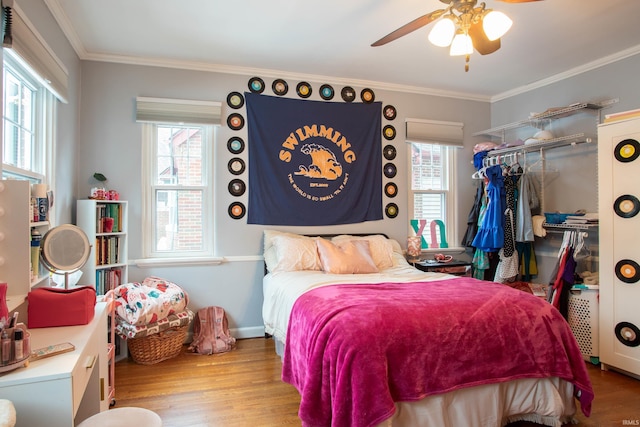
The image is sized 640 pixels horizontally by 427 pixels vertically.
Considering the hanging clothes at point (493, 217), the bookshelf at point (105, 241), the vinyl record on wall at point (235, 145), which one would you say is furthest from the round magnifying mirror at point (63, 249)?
the hanging clothes at point (493, 217)

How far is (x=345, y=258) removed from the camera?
11.2ft

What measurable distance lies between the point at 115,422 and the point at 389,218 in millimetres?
3298

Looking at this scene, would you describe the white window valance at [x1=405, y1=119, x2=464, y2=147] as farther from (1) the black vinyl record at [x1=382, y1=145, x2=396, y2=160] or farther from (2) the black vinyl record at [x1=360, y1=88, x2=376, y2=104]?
(2) the black vinyl record at [x1=360, y1=88, x2=376, y2=104]

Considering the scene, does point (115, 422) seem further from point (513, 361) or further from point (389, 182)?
point (389, 182)

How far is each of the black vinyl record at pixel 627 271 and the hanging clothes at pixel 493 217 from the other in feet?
3.60

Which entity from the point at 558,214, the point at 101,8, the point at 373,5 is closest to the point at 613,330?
the point at 558,214

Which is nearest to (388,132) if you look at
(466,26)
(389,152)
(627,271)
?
(389,152)

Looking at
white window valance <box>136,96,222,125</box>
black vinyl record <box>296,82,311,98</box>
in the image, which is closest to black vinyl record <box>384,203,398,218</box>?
black vinyl record <box>296,82,311,98</box>

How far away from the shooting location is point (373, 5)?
2602 mm

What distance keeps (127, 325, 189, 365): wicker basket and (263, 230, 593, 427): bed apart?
1.24 metres

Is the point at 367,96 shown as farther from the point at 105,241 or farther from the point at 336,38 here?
the point at 105,241

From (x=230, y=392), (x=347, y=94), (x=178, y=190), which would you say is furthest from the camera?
(x=347, y=94)

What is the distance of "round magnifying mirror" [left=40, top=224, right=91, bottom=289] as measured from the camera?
1.94 meters

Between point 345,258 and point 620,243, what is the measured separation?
2144 millimetres
